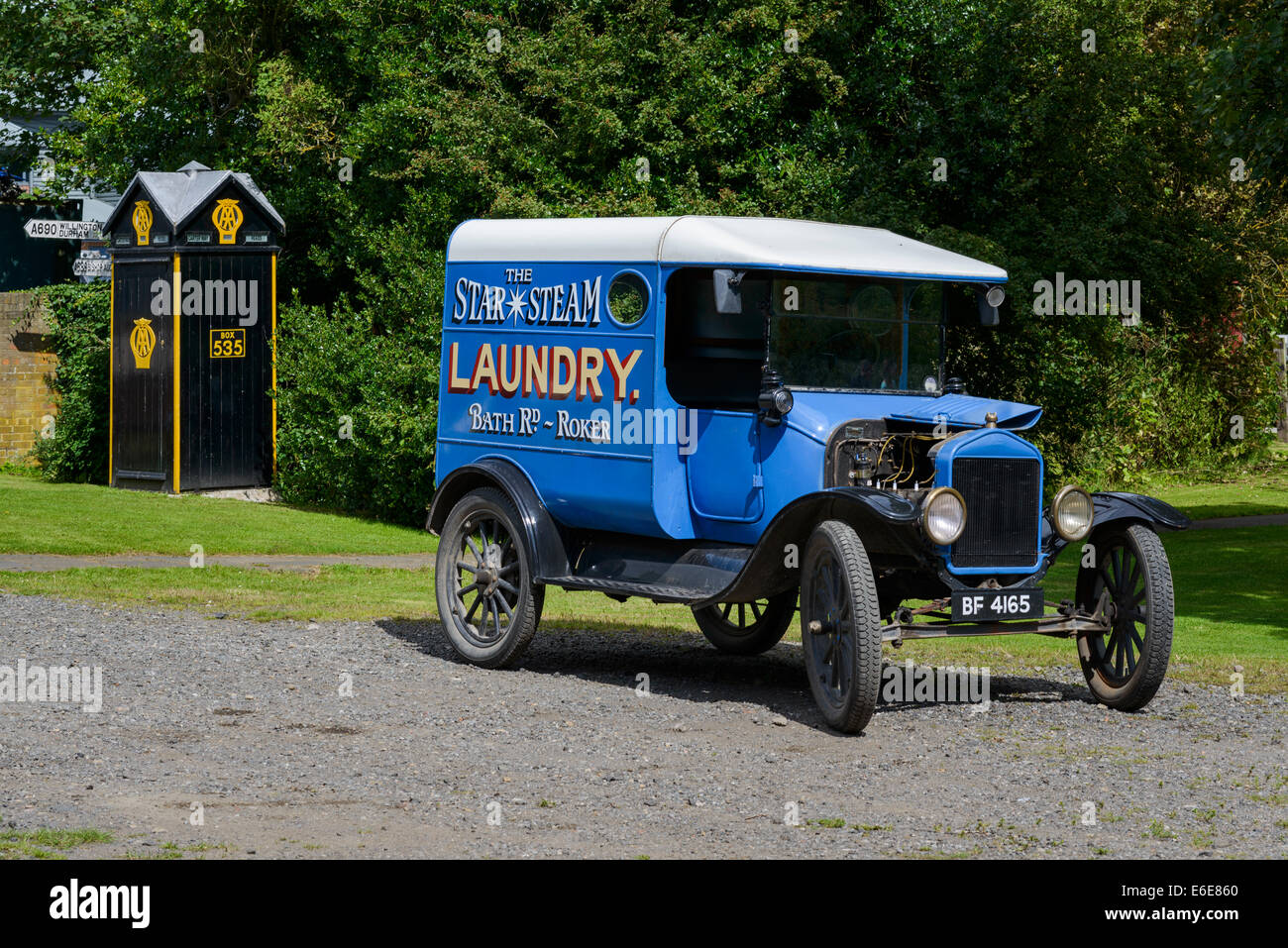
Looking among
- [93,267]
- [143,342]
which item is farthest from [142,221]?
[93,267]

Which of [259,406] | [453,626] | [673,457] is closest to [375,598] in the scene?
[453,626]

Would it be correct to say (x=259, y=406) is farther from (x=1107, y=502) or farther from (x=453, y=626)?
(x=1107, y=502)

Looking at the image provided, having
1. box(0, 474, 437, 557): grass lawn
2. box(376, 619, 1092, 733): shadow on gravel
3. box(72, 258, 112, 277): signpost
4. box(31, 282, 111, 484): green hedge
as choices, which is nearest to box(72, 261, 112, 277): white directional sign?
box(72, 258, 112, 277): signpost

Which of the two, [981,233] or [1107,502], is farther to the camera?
[981,233]

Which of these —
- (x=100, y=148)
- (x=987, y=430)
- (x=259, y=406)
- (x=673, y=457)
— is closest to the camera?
(x=987, y=430)

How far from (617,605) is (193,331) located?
8403 mm

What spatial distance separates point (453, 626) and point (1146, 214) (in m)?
12.1

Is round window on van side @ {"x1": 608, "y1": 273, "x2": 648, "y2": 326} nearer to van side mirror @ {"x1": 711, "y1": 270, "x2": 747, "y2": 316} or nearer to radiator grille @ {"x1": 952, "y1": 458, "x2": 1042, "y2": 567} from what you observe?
van side mirror @ {"x1": 711, "y1": 270, "x2": 747, "y2": 316}

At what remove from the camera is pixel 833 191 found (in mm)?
19406

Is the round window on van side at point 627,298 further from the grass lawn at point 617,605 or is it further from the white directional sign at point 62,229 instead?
the white directional sign at point 62,229

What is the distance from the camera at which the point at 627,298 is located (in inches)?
400

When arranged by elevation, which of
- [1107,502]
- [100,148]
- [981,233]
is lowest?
[1107,502]

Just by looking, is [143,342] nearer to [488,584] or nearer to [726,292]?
[488,584]

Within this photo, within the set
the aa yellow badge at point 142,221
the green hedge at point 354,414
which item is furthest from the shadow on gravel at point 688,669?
the aa yellow badge at point 142,221
